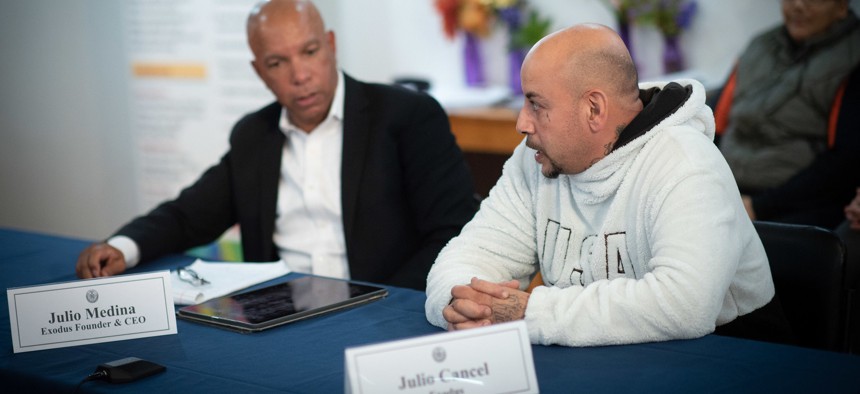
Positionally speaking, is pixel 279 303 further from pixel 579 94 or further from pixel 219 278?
pixel 579 94

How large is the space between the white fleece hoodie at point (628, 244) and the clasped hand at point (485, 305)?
0.04 meters

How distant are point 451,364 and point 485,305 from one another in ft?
1.11

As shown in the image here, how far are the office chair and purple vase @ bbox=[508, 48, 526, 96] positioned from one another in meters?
2.82

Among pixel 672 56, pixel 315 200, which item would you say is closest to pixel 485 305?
pixel 315 200

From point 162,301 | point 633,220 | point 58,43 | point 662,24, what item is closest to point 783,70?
point 662,24

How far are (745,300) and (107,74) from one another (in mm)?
4005

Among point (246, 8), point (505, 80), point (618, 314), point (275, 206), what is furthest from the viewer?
point (505, 80)

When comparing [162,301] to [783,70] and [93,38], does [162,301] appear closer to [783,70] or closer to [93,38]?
[783,70]

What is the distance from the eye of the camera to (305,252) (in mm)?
2627

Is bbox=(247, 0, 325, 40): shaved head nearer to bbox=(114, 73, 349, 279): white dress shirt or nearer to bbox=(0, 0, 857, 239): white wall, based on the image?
bbox=(114, 73, 349, 279): white dress shirt

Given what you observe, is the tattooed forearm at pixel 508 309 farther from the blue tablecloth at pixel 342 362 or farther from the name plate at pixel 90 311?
the name plate at pixel 90 311

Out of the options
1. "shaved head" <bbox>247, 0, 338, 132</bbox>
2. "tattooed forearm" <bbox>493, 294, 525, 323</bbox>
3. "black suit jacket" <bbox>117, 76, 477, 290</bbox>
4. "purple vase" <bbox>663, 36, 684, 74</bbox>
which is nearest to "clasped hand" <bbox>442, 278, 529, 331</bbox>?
"tattooed forearm" <bbox>493, 294, 525, 323</bbox>

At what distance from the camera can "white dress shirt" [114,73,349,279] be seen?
2611 millimetres

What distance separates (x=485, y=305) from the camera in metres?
1.61
